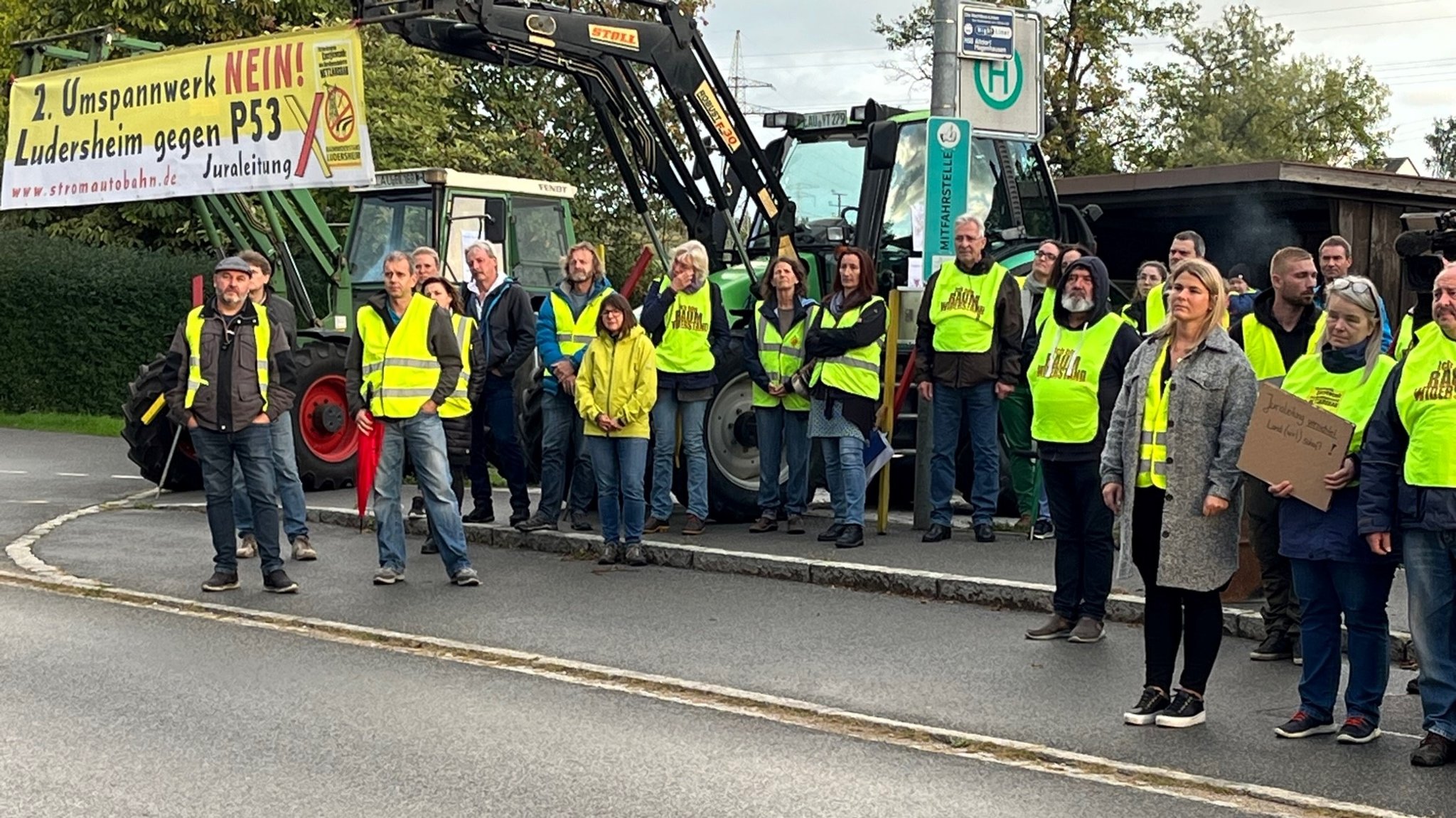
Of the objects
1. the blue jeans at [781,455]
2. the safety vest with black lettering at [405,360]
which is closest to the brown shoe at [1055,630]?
the blue jeans at [781,455]

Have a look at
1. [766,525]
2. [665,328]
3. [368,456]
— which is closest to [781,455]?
[766,525]

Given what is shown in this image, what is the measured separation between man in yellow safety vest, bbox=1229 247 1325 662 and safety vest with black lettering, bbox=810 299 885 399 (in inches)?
133

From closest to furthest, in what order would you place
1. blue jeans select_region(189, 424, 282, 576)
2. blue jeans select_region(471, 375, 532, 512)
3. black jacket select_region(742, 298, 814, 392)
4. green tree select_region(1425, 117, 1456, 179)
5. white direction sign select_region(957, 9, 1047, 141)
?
blue jeans select_region(189, 424, 282, 576) → black jacket select_region(742, 298, 814, 392) → white direction sign select_region(957, 9, 1047, 141) → blue jeans select_region(471, 375, 532, 512) → green tree select_region(1425, 117, 1456, 179)

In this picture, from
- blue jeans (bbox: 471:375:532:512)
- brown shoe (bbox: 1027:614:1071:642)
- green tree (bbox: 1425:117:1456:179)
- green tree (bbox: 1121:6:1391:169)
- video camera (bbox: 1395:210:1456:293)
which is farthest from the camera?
green tree (bbox: 1425:117:1456:179)

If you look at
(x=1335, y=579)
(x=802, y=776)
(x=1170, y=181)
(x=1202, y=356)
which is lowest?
(x=802, y=776)

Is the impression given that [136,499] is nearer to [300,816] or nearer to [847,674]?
[847,674]

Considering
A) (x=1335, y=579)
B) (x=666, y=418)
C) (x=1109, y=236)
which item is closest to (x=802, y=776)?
(x=1335, y=579)

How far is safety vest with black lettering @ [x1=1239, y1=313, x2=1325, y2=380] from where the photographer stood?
8797mm

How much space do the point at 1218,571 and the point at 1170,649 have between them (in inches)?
15.7

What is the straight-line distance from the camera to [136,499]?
15477mm

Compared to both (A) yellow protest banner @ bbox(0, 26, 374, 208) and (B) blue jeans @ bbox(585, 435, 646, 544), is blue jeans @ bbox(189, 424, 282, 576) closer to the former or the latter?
(B) blue jeans @ bbox(585, 435, 646, 544)

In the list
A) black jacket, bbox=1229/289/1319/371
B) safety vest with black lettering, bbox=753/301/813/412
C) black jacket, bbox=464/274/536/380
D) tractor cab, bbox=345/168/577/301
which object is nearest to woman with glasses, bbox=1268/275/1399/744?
black jacket, bbox=1229/289/1319/371

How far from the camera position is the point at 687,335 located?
40.7 ft

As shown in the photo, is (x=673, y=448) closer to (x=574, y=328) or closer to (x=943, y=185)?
(x=574, y=328)
